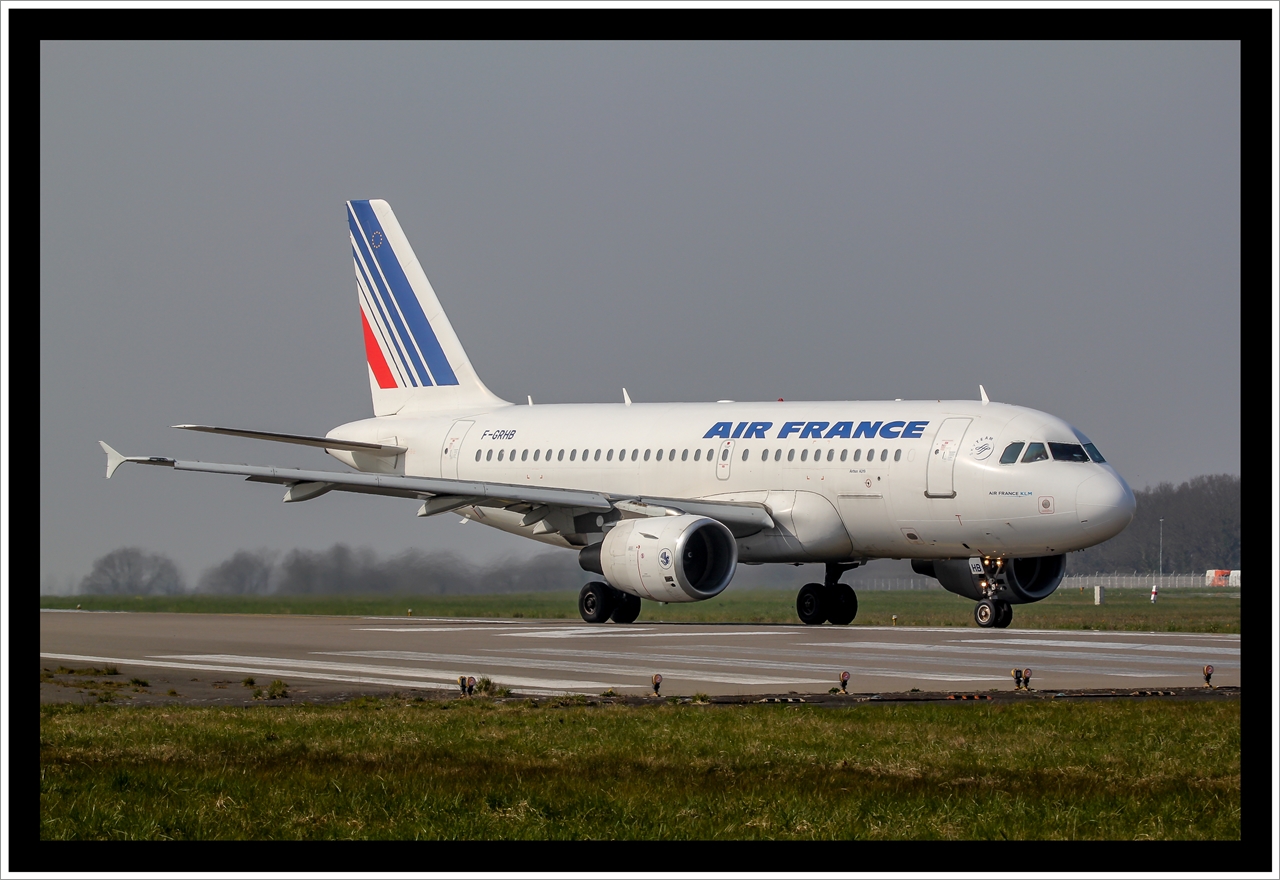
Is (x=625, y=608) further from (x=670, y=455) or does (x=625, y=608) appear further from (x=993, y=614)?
(x=993, y=614)

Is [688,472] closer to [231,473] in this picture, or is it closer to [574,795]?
[231,473]

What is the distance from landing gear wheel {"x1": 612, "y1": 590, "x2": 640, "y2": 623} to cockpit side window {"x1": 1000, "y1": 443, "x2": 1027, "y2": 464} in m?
8.10

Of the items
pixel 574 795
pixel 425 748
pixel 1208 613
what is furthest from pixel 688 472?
pixel 574 795

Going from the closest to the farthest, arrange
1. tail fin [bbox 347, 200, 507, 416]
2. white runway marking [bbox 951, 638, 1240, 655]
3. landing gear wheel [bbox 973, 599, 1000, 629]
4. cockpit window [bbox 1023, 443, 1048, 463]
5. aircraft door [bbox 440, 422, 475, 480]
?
white runway marking [bbox 951, 638, 1240, 655] → cockpit window [bbox 1023, 443, 1048, 463] → landing gear wheel [bbox 973, 599, 1000, 629] → aircraft door [bbox 440, 422, 475, 480] → tail fin [bbox 347, 200, 507, 416]

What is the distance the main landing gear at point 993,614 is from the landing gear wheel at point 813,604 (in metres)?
3.56

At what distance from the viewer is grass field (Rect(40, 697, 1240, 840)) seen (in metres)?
8.52

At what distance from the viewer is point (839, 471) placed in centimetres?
3003

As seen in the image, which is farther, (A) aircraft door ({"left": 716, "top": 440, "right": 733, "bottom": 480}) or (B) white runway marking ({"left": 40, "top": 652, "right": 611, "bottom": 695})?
(A) aircraft door ({"left": 716, "top": 440, "right": 733, "bottom": 480})

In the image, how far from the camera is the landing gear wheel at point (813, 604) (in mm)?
32469

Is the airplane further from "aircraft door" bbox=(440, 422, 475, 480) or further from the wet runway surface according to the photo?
the wet runway surface

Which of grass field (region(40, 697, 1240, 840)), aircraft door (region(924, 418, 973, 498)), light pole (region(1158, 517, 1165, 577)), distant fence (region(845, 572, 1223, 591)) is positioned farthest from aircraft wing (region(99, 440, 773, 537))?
light pole (region(1158, 517, 1165, 577))

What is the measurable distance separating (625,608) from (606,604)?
16.4 inches

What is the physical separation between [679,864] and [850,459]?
23767 millimetres

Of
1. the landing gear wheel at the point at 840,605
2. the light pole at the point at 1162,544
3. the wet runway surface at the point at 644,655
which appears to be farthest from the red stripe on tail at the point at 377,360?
the light pole at the point at 1162,544
